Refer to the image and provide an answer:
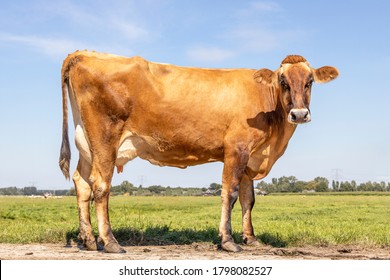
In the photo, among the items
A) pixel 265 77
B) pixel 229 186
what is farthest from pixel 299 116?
pixel 229 186

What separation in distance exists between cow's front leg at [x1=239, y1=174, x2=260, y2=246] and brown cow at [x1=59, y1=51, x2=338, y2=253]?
90 centimetres

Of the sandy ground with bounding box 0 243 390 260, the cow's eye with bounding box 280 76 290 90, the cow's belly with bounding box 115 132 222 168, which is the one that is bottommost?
the sandy ground with bounding box 0 243 390 260

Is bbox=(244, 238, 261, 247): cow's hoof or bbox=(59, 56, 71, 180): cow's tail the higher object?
bbox=(59, 56, 71, 180): cow's tail

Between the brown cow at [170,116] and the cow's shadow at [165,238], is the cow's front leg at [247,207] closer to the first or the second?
the cow's shadow at [165,238]

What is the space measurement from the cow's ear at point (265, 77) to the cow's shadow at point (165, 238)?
3336mm

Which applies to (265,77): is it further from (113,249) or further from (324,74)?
(113,249)

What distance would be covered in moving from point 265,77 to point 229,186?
7.37 ft

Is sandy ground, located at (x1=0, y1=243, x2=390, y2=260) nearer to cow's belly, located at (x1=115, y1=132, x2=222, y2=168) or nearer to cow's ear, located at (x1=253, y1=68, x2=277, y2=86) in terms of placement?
cow's belly, located at (x1=115, y1=132, x2=222, y2=168)

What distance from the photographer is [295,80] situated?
9.77 metres

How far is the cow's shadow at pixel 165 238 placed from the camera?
1116cm

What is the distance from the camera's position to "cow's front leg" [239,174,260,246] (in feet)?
36.5

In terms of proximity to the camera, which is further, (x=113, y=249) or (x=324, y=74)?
(x=324, y=74)

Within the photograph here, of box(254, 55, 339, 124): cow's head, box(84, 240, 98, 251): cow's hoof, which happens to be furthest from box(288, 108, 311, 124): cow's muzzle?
box(84, 240, 98, 251): cow's hoof
